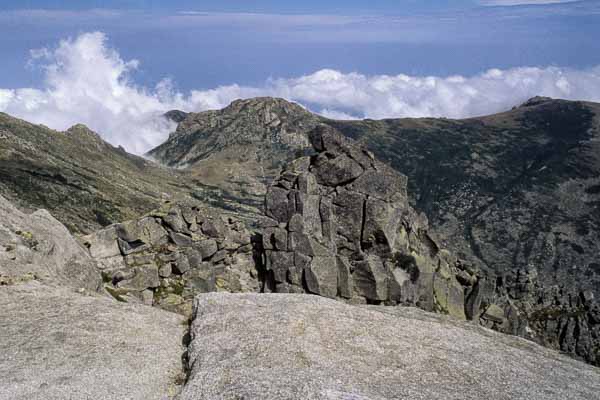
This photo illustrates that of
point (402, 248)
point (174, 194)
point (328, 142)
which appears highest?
point (328, 142)

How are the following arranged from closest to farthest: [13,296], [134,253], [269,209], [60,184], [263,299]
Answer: [13,296] < [263,299] < [134,253] < [269,209] < [60,184]

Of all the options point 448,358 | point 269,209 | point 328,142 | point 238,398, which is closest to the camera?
point 238,398

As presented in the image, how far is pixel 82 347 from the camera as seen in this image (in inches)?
→ 790

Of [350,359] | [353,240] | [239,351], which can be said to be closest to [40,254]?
[239,351]

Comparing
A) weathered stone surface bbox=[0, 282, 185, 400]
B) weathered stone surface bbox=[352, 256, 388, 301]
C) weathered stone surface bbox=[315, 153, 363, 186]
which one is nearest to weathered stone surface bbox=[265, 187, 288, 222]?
weathered stone surface bbox=[315, 153, 363, 186]

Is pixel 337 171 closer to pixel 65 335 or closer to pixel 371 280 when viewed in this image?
pixel 371 280

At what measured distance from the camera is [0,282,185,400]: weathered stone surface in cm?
1756

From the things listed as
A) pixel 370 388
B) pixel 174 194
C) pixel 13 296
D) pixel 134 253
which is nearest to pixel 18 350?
pixel 13 296

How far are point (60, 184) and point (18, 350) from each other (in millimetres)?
126060

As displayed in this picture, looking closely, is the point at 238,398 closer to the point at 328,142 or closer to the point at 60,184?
the point at 328,142

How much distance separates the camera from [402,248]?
4738cm

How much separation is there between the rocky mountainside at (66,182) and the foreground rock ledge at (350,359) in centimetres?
7506

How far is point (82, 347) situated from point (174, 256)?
20.6 metres

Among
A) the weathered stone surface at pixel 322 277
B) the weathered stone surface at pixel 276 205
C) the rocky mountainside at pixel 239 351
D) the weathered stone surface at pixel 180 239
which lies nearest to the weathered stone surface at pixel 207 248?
the weathered stone surface at pixel 180 239
